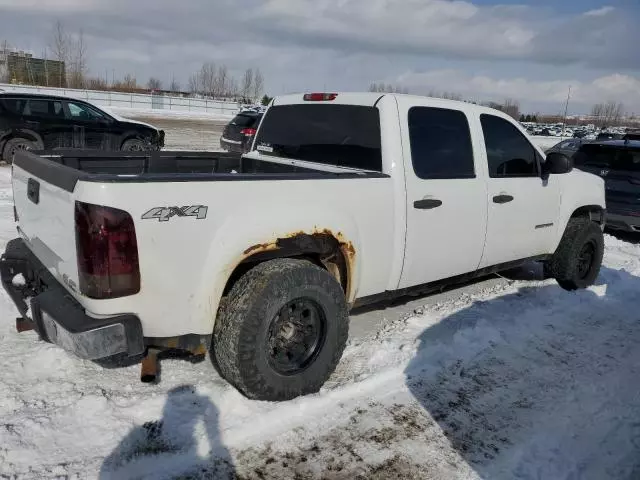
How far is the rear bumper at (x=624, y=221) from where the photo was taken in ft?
28.4

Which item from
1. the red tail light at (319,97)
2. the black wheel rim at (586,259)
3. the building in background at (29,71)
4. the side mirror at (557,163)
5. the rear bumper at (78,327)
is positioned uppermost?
the building in background at (29,71)

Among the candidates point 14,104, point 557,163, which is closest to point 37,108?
point 14,104

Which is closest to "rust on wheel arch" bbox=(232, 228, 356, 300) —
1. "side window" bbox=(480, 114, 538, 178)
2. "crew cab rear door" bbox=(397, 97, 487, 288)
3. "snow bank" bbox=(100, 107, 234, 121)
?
"crew cab rear door" bbox=(397, 97, 487, 288)

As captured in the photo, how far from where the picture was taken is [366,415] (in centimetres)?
334

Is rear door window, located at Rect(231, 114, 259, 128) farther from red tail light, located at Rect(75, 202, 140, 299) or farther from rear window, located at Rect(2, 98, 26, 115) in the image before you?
red tail light, located at Rect(75, 202, 140, 299)

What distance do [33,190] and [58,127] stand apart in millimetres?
9931

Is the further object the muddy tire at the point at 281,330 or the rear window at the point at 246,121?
the rear window at the point at 246,121

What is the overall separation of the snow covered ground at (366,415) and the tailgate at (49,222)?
0.79 metres

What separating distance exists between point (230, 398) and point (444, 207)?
7.04 ft

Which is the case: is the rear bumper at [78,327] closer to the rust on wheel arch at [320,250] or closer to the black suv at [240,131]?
the rust on wheel arch at [320,250]

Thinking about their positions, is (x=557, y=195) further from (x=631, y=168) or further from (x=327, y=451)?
(x=631, y=168)

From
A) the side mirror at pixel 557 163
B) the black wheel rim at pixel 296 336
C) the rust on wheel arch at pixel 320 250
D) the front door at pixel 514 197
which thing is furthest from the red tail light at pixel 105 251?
the side mirror at pixel 557 163

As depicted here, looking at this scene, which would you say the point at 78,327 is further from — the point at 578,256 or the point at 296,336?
the point at 578,256

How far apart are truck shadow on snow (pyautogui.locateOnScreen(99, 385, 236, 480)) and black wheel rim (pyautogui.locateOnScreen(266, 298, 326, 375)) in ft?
1.63
